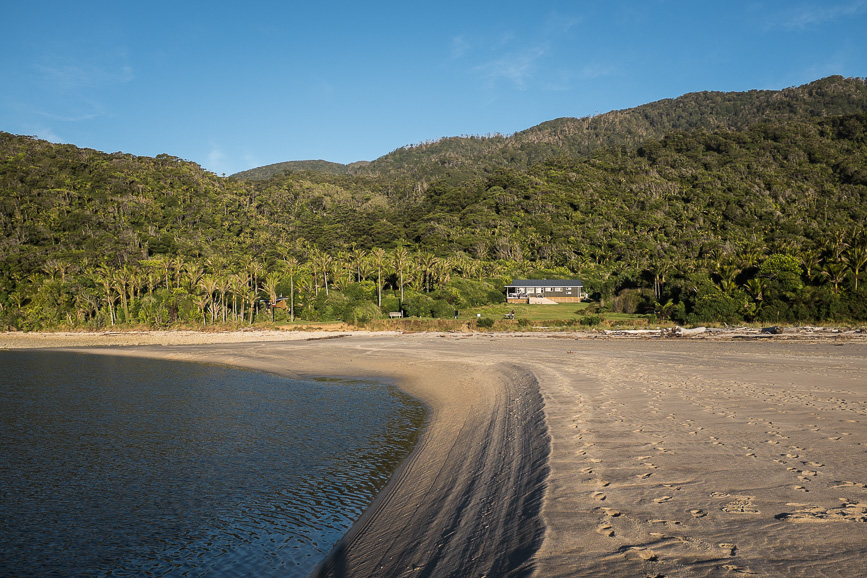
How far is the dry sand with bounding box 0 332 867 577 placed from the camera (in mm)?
5652

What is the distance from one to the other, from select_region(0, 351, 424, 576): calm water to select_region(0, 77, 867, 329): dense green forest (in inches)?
1439

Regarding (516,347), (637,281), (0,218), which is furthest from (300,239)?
(516,347)

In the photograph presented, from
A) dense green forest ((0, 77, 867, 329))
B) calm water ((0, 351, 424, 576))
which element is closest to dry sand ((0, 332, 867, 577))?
calm water ((0, 351, 424, 576))

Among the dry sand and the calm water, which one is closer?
the dry sand

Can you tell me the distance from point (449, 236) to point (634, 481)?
380 feet

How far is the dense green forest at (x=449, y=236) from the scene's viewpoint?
49.5 meters

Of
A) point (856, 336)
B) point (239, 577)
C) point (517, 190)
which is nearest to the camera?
point (239, 577)

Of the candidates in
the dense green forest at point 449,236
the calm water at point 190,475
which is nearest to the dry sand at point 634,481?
the calm water at point 190,475

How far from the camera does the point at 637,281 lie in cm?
6538

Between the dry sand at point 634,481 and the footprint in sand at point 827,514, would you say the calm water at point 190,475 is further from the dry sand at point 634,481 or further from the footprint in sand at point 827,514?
the footprint in sand at point 827,514

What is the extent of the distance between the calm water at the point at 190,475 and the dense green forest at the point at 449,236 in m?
36.5

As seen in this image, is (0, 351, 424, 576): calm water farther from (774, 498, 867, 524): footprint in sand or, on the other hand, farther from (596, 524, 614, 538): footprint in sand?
(774, 498, 867, 524): footprint in sand

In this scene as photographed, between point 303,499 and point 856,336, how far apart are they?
1430 inches

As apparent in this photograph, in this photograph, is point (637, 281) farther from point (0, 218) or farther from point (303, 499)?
point (0, 218)
